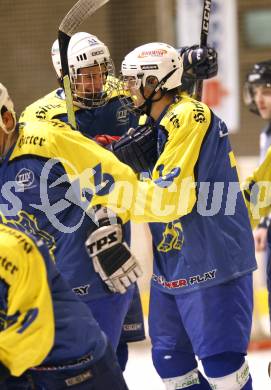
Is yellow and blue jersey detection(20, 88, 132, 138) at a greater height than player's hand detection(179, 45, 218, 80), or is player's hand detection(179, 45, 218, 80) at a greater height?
player's hand detection(179, 45, 218, 80)

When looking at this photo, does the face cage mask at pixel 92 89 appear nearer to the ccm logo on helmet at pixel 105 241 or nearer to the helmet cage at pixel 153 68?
the helmet cage at pixel 153 68

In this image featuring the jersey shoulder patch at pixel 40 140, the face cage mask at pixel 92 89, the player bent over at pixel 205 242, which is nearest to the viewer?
the jersey shoulder patch at pixel 40 140

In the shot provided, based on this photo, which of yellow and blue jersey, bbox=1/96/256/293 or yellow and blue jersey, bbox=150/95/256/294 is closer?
yellow and blue jersey, bbox=1/96/256/293

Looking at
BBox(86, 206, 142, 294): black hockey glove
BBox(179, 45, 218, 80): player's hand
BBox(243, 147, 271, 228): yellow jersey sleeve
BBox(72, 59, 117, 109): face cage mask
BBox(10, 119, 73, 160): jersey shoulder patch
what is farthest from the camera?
BBox(243, 147, 271, 228): yellow jersey sleeve

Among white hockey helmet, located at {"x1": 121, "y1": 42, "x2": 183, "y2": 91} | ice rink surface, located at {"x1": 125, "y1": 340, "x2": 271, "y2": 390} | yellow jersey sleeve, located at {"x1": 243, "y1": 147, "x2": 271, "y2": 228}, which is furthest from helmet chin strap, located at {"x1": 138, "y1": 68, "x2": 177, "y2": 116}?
ice rink surface, located at {"x1": 125, "y1": 340, "x2": 271, "y2": 390}

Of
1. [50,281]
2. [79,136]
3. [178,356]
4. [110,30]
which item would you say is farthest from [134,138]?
[110,30]

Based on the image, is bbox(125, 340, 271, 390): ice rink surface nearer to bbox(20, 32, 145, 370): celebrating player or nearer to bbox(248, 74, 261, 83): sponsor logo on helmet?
bbox(20, 32, 145, 370): celebrating player

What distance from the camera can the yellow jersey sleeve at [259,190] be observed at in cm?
393

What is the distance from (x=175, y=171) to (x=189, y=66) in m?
0.75

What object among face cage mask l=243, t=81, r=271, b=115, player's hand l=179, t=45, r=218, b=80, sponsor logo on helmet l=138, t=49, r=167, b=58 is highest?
sponsor logo on helmet l=138, t=49, r=167, b=58

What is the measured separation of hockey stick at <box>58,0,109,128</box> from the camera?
10.6 ft

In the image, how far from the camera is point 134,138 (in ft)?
10.7

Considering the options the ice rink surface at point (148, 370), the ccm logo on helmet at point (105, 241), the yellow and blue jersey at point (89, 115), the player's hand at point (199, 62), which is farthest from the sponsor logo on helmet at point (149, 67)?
the ice rink surface at point (148, 370)

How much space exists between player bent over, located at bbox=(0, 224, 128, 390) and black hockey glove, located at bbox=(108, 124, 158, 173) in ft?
2.76
